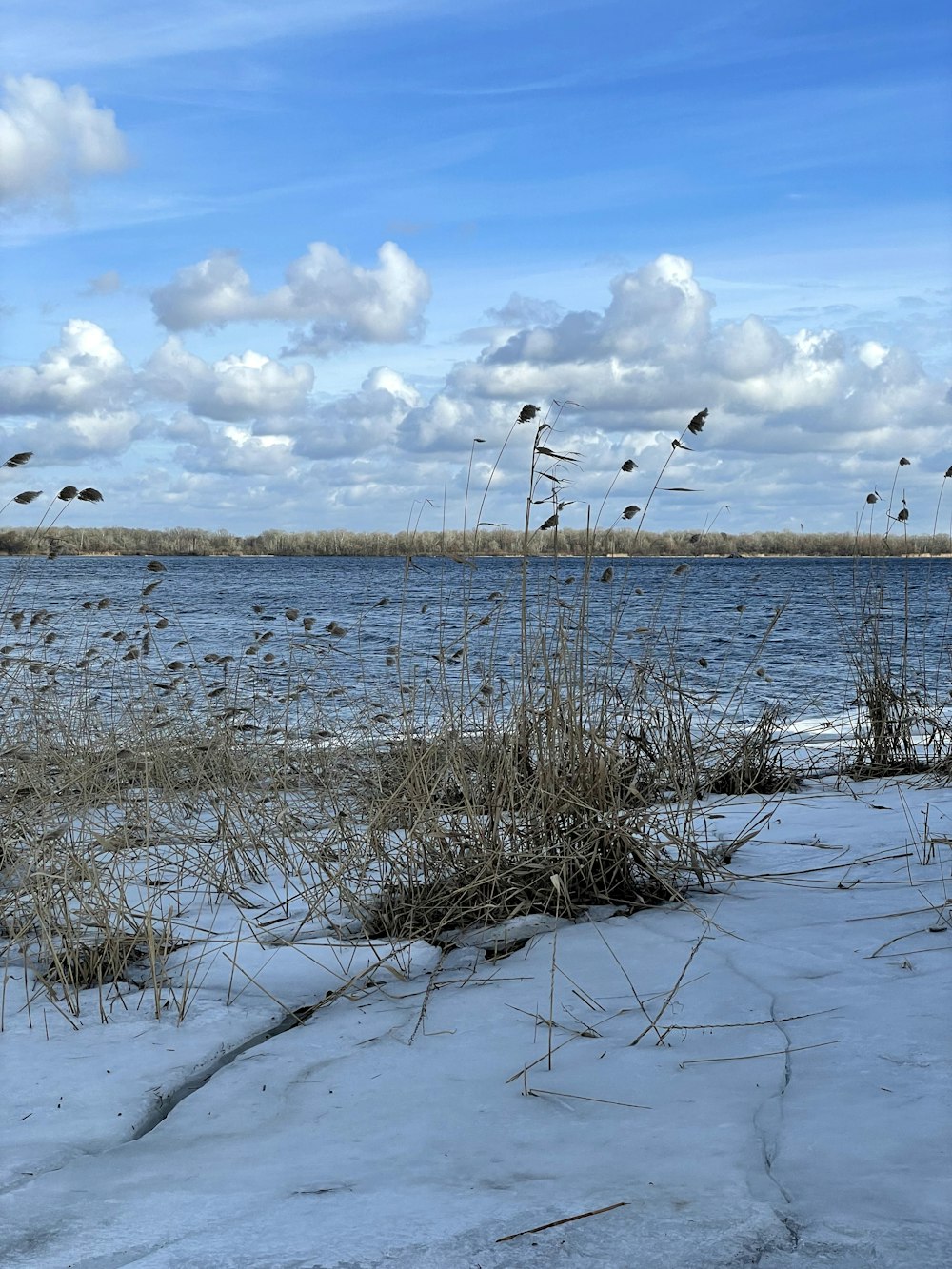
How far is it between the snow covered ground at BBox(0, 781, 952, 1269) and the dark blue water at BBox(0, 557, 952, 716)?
1.29 metres

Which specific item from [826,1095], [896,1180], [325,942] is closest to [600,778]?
[325,942]

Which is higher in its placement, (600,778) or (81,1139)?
(600,778)

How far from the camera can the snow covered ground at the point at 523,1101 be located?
1.79 metres

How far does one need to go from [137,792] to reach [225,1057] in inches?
111

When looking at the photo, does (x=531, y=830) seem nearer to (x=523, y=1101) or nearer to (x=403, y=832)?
(x=403, y=832)

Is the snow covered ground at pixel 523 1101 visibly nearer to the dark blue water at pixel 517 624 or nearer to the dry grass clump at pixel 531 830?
the dry grass clump at pixel 531 830

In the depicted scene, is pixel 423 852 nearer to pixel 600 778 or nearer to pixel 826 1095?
pixel 600 778

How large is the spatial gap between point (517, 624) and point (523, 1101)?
22.7ft

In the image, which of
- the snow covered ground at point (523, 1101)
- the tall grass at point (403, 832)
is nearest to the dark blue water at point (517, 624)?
the tall grass at point (403, 832)

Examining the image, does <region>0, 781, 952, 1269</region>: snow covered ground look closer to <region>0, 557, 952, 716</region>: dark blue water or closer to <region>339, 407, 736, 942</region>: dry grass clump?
<region>339, 407, 736, 942</region>: dry grass clump

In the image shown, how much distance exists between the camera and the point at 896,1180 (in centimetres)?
185

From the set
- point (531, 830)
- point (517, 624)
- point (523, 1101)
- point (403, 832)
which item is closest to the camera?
point (523, 1101)

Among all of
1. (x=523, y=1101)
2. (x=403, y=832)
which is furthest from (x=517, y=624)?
(x=523, y=1101)

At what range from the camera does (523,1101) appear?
2246mm
